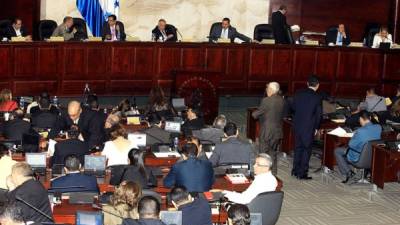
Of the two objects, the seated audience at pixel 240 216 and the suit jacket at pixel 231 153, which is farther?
the suit jacket at pixel 231 153

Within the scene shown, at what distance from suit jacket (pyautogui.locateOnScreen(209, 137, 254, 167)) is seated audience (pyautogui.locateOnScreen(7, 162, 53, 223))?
3.27 m

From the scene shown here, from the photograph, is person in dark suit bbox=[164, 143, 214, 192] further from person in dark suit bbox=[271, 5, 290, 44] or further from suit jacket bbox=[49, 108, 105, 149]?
person in dark suit bbox=[271, 5, 290, 44]

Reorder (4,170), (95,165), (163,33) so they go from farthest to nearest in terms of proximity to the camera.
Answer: (163,33) → (95,165) → (4,170)

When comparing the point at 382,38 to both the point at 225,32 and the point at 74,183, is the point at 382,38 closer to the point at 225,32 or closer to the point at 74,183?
the point at 225,32

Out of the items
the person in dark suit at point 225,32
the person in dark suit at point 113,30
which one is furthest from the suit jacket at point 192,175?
the person in dark suit at point 225,32

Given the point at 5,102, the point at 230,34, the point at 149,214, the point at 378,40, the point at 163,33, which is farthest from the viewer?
the point at 378,40

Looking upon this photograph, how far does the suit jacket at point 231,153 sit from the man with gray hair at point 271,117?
2.43 m

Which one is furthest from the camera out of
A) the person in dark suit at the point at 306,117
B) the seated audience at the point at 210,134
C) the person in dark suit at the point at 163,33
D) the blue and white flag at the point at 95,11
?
the blue and white flag at the point at 95,11

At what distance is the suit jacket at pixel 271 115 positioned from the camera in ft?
48.2

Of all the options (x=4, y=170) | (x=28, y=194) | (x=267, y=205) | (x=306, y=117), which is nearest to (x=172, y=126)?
(x=306, y=117)

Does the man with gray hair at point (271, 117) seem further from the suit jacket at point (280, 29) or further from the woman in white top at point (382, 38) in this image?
the woman in white top at point (382, 38)

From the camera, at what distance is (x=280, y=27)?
2177 centimetres

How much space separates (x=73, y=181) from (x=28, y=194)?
2.73 ft

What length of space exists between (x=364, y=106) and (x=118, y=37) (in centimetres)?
644
